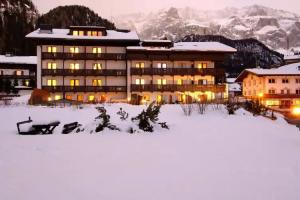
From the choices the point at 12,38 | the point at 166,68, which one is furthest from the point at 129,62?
the point at 12,38

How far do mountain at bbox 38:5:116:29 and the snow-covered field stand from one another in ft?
438

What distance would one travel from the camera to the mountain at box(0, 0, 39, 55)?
118 metres

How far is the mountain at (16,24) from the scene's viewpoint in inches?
4665

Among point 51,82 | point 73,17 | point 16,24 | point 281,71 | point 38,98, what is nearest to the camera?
point 38,98

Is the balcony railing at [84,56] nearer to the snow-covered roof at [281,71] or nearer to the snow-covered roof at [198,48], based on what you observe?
the snow-covered roof at [198,48]

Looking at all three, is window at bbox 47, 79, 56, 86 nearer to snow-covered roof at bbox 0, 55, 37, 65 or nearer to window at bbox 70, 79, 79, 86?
window at bbox 70, 79, 79, 86

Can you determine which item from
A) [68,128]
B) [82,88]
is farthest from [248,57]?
[68,128]

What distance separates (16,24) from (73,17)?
29.6m

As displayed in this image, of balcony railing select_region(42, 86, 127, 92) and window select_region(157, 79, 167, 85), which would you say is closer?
balcony railing select_region(42, 86, 127, 92)

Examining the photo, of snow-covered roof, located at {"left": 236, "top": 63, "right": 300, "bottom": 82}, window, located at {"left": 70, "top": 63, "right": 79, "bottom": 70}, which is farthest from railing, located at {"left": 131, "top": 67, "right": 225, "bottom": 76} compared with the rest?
snow-covered roof, located at {"left": 236, "top": 63, "right": 300, "bottom": 82}

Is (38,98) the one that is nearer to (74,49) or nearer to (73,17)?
(74,49)

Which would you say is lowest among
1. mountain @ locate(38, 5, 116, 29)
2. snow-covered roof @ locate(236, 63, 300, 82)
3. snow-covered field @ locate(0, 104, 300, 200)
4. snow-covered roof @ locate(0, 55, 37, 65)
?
snow-covered field @ locate(0, 104, 300, 200)

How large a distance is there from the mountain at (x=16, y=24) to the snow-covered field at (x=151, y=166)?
11034 cm

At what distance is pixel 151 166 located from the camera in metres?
8.95
